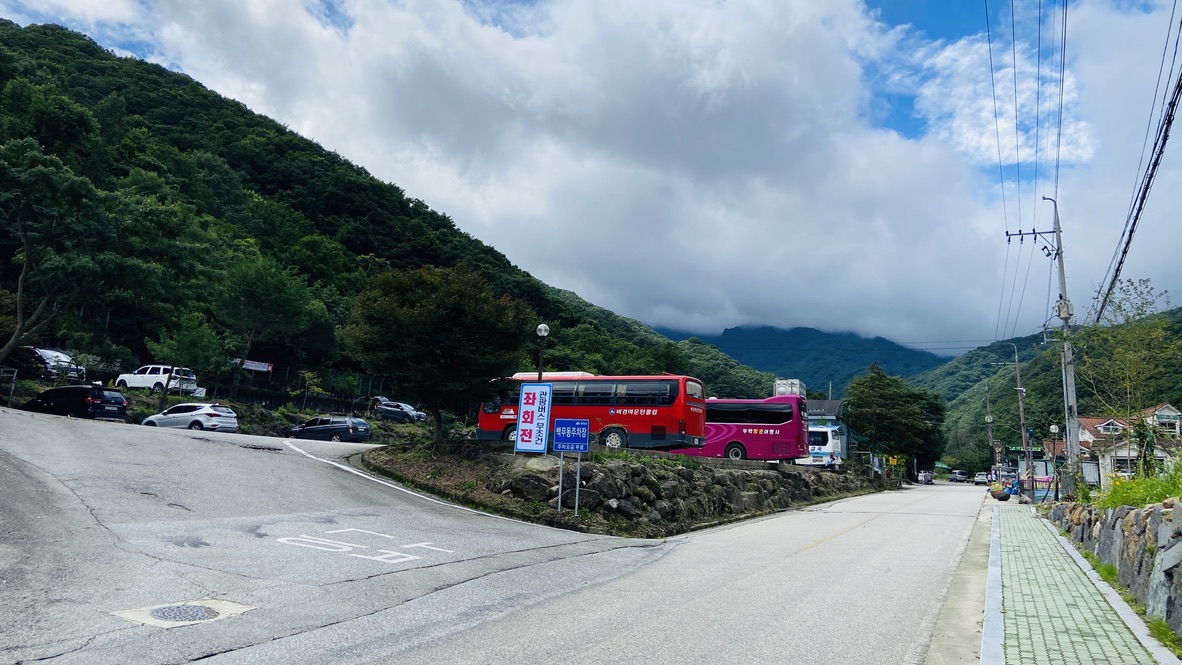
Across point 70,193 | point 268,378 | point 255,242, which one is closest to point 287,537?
point 70,193

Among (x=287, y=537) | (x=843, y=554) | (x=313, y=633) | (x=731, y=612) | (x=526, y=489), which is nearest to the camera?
(x=313, y=633)

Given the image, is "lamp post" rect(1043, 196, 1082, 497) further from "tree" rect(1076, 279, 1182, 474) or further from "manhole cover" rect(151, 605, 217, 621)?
"manhole cover" rect(151, 605, 217, 621)

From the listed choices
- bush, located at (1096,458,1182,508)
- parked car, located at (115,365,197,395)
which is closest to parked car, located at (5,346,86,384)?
parked car, located at (115,365,197,395)

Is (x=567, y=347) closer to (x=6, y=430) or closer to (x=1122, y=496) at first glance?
(x=6, y=430)

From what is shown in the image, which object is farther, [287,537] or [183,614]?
[287,537]

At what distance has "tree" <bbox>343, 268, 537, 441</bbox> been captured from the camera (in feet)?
60.4

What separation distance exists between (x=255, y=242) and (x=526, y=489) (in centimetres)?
6022

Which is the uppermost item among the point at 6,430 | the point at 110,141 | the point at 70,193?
the point at 110,141

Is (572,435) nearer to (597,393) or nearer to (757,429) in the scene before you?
(597,393)

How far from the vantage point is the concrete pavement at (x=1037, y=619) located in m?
6.07

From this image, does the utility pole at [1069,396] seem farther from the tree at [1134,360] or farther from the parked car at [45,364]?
the parked car at [45,364]

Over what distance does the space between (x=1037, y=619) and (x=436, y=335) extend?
14.5 m

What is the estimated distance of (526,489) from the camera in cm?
1633

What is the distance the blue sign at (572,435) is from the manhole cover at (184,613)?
9346 millimetres
